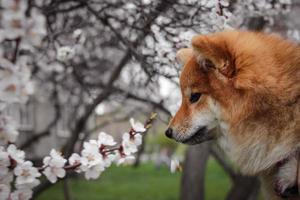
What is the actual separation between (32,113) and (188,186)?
14161 millimetres

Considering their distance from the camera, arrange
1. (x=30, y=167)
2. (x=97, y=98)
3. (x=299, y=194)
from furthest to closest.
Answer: (x=97, y=98) → (x=299, y=194) → (x=30, y=167)

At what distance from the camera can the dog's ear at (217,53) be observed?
3266 millimetres

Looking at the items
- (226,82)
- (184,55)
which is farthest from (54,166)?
(184,55)

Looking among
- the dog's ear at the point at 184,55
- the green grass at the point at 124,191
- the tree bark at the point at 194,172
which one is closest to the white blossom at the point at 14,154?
the dog's ear at the point at 184,55

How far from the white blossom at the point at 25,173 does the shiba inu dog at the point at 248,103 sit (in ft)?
4.38

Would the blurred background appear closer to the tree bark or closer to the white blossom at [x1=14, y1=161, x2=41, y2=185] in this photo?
the tree bark

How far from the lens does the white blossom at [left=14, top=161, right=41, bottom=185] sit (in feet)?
7.56

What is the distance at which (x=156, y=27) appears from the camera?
4.45 meters

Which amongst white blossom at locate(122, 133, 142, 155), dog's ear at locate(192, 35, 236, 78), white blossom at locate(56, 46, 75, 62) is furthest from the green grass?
white blossom at locate(122, 133, 142, 155)

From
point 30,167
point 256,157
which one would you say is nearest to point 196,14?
point 256,157

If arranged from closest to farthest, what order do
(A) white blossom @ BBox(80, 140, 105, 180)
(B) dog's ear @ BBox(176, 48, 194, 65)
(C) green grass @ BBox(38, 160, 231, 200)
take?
(A) white blossom @ BBox(80, 140, 105, 180) → (B) dog's ear @ BBox(176, 48, 194, 65) → (C) green grass @ BBox(38, 160, 231, 200)

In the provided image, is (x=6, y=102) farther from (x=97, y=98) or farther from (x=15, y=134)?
(x=97, y=98)

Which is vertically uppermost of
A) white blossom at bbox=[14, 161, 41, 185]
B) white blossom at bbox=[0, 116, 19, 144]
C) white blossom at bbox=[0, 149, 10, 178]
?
white blossom at bbox=[0, 116, 19, 144]

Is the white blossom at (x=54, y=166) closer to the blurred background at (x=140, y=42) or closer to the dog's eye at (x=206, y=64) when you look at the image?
the blurred background at (x=140, y=42)
